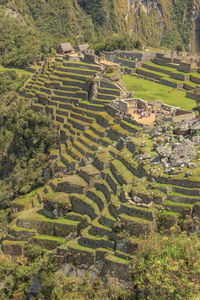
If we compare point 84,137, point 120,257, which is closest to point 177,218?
point 120,257

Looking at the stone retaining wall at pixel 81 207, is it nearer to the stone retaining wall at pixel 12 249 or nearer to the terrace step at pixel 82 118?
the stone retaining wall at pixel 12 249

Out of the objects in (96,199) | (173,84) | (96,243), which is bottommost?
(96,243)

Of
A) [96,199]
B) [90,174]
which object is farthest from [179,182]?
[90,174]

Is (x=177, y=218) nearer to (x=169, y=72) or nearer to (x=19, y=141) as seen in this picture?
(x=19, y=141)

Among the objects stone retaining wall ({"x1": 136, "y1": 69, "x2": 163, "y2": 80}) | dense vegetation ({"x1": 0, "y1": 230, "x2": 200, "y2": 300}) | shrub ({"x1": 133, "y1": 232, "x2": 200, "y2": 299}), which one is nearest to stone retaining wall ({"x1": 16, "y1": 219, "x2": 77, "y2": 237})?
dense vegetation ({"x1": 0, "y1": 230, "x2": 200, "y2": 300})

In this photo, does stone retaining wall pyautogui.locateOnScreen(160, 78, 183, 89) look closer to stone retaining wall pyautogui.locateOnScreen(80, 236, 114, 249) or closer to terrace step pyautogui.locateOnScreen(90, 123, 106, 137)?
terrace step pyautogui.locateOnScreen(90, 123, 106, 137)

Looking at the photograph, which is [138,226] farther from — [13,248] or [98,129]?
[98,129]

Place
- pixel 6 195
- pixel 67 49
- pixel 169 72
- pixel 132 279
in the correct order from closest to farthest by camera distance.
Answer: pixel 132 279 < pixel 6 195 < pixel 169 72 < pixel 67 49

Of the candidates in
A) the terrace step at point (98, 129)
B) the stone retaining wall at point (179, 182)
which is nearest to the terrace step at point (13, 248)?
the stone retaining wall at point (179, 182)
